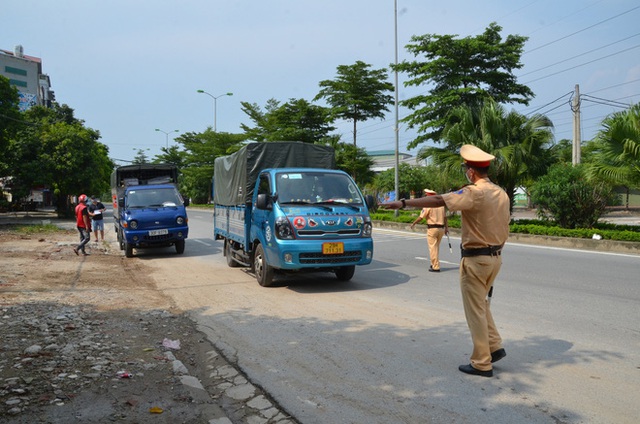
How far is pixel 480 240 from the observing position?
4.53m

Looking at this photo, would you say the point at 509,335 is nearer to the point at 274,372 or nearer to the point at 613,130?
the point at 274,372

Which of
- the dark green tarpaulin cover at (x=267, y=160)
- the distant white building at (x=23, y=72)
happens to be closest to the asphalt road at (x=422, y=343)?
the dark green tarpaulin cover at (x=267, y=160)

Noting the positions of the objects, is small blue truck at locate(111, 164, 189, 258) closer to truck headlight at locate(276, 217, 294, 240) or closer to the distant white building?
A: truck headlight at locate(276, 217, 294, 240)

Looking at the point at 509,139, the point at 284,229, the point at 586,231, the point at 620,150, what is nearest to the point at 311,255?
the point at 284,229

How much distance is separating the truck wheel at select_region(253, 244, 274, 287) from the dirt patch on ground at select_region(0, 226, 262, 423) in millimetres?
1687

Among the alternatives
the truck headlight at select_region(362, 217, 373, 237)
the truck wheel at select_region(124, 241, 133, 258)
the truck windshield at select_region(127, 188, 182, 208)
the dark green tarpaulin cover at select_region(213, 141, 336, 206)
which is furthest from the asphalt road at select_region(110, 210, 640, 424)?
the truck windshield at select_region(127, 188, 182, 208)

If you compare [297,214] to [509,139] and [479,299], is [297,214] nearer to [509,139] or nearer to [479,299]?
[479,299]

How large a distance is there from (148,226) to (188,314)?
7.76 metres

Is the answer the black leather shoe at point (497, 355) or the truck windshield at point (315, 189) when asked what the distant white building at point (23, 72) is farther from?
the black leather shoe at point (497, 355)

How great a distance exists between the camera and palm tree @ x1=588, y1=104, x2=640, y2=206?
1527 cm

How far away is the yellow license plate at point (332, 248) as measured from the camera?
8523 millimetres

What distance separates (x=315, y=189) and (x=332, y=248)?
131cm

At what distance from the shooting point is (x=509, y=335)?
5.91 metres

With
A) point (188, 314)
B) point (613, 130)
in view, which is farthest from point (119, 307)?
point (613, 130)
